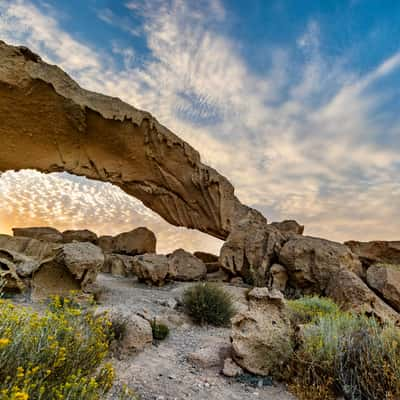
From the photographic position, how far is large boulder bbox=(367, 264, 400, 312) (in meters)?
7.93

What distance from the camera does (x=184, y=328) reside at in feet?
20.2

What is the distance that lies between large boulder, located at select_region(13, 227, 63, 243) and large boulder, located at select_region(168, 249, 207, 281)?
7.83 m

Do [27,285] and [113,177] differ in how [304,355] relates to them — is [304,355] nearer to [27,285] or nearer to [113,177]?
[27,285]

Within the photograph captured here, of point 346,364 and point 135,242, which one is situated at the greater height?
point 135,242

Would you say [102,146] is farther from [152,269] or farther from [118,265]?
[152,269]

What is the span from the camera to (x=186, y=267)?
12.3 meters

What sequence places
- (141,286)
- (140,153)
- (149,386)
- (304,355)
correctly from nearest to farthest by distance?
(149,386) < (304,355) < (141,286) < (140,153)

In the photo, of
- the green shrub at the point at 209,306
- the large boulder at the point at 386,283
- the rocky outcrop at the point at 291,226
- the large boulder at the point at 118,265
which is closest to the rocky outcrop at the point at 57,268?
the green shrub at the point at 209,306

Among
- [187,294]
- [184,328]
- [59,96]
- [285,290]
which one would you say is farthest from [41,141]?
[285,290]

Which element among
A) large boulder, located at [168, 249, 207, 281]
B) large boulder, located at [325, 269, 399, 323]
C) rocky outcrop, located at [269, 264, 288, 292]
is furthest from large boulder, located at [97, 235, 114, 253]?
large boulder, located at [325, 269, 399, 323]

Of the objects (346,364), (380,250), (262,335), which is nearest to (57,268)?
(262,335)

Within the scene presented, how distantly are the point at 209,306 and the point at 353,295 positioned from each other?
3.89 meters

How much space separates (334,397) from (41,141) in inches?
529

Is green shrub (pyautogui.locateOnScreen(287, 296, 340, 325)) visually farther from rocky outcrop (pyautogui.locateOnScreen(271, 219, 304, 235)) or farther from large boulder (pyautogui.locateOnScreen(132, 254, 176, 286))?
rocky outcrop (pyautogui.locateOnScreen(271, 219, 304, 235))
